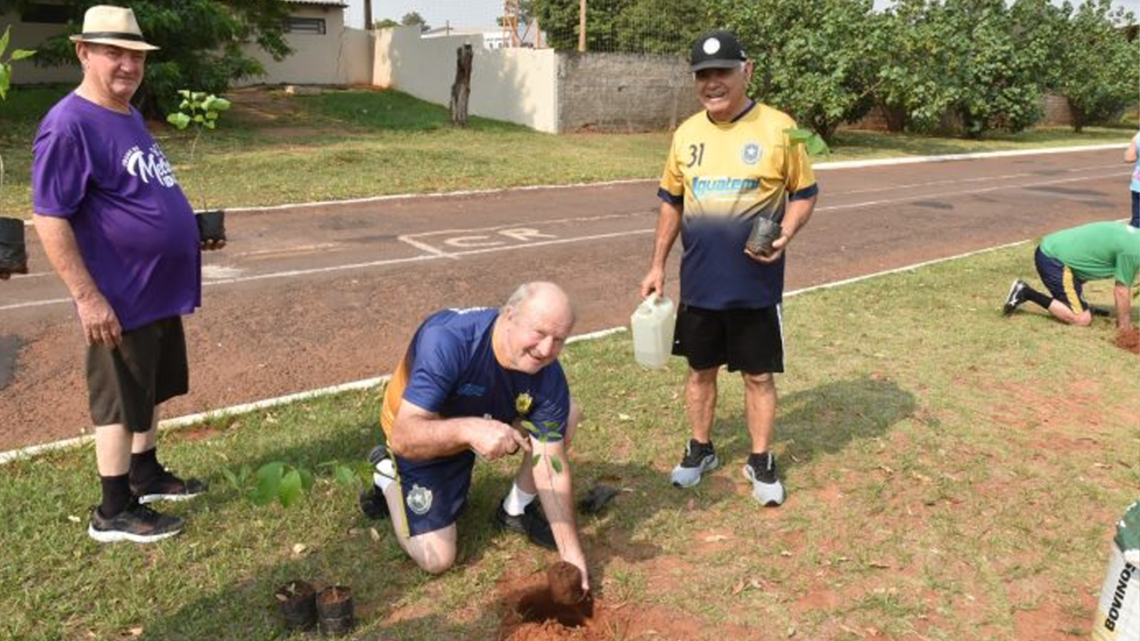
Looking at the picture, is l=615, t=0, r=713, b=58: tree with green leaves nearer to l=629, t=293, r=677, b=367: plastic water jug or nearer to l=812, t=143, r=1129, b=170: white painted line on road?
l=812, t=143, r=1129, b=170: white painted line on road

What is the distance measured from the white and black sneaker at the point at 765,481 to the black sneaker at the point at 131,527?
8.77ft

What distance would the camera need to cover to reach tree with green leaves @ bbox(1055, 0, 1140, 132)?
36.1m

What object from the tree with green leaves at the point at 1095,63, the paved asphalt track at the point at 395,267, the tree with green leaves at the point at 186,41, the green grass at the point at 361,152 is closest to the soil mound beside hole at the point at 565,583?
the paved asphalt track at the point at 395,267

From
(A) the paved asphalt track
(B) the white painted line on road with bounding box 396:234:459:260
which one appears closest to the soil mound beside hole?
(A) the paved asphalt track

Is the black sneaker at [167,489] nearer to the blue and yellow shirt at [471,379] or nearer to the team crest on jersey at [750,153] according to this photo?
the blue and yellow shirt at [471,379]

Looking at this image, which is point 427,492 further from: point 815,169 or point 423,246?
point 815,169

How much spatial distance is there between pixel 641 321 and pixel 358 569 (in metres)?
1.75

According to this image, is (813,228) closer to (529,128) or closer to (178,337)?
(178,337)

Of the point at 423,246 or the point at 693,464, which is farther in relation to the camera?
the point at 423,246

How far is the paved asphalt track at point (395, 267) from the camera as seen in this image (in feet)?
19.2

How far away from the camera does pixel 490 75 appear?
26500 mm

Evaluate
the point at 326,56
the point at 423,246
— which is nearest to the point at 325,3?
the point at 326,56

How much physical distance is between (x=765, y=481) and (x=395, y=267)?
219 inches

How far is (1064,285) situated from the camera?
24.4ft
